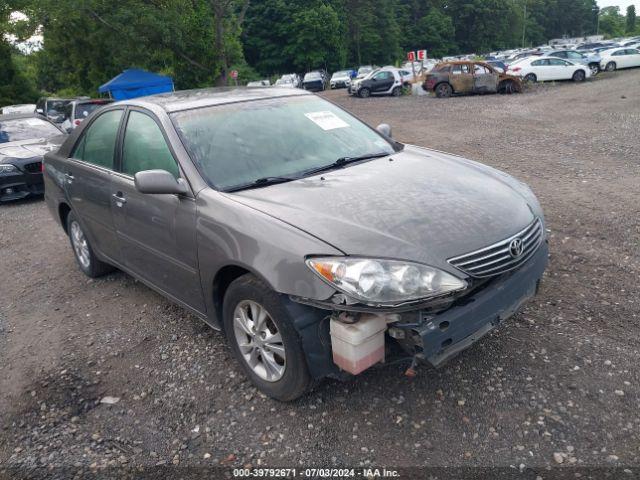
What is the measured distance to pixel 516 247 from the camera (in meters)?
2.75

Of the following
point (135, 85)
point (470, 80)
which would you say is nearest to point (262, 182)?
point (135, 85)

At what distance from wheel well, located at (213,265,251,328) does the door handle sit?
120cm

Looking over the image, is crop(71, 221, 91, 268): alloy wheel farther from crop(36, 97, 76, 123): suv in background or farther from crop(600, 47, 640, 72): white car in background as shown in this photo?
crop(600, 47, 640, 72): white car in background

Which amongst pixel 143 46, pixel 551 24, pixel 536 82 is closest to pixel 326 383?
pixel 143 46

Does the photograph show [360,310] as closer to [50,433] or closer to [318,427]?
[318,427]

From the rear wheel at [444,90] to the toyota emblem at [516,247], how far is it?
2192 cm

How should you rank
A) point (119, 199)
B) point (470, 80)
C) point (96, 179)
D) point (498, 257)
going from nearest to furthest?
point (498, 257), point (119, 199), point (96, 179), point (470, 80)

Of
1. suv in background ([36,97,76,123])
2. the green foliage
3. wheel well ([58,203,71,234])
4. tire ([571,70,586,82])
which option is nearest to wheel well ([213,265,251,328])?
wheel well ([58,203,71,234])

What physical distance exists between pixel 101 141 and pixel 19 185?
557 centimetres

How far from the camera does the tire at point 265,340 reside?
8.68ft

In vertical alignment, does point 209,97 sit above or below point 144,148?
above

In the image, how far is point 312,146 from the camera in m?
3.57

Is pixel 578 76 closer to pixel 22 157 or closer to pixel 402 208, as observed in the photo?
pixel 22 157

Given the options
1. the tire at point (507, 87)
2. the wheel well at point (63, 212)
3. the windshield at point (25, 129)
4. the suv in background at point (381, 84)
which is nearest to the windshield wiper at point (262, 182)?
the wheel well at point (63, 212)
